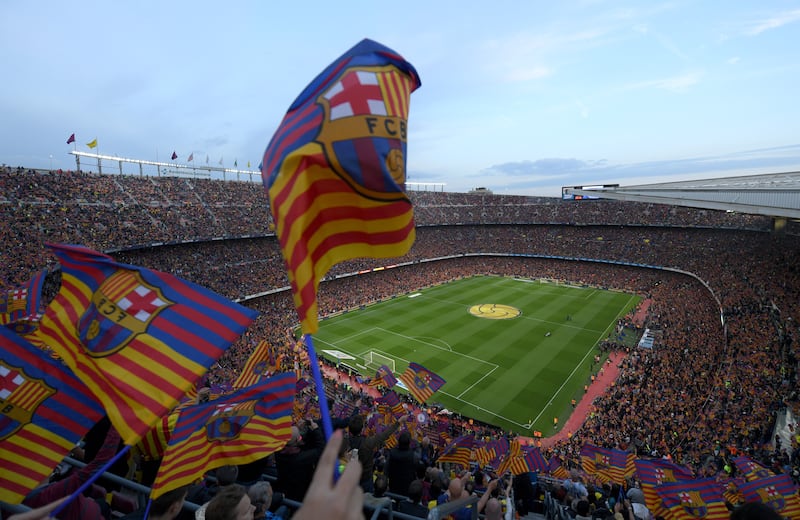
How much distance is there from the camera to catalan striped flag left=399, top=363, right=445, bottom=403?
620 inches

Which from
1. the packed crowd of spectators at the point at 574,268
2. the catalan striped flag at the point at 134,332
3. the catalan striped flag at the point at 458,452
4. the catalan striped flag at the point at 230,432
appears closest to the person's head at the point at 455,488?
the catalan striped flag at the point at 230,432

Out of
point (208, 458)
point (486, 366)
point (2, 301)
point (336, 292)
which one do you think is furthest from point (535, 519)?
point (336, 292)

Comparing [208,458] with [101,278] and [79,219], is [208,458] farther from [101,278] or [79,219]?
[79,219]

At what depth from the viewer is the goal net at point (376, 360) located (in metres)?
29.2

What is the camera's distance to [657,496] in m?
8.00

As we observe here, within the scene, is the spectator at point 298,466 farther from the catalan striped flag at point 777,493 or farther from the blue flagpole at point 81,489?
the catalan striped flag at point 777,493

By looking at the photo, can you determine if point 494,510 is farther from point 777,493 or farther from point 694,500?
point 777,493

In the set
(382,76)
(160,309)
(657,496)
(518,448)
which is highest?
(382,76)

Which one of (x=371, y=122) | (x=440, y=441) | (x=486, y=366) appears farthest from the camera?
(x=486, y=366)

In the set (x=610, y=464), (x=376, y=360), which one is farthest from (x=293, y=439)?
(x=376, y=360)

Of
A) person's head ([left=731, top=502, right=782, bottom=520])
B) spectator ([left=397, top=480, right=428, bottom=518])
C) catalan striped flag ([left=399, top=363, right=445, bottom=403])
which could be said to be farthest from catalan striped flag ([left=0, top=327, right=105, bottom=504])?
catalan striped flag ([left=399, top=363, right=445, bottom=403])

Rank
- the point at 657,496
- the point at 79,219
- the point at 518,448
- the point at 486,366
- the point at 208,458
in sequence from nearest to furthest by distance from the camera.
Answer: the point at 208,458 → the point at 657,496 → the point at 518,448 → the point at 486,366 → the point at 79,219

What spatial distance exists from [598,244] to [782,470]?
1958 inches

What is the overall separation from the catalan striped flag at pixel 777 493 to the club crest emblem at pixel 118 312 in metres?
10.9
